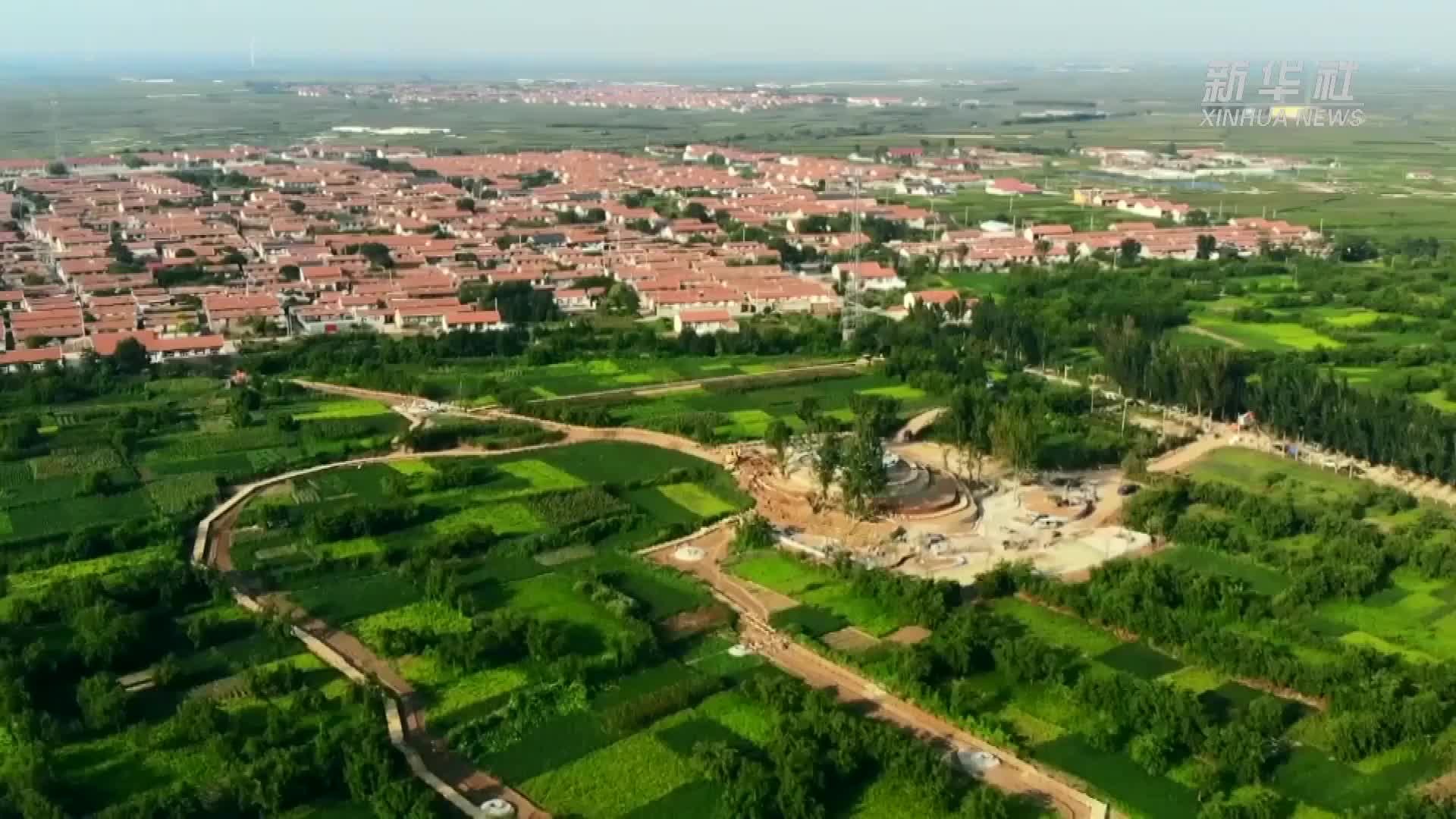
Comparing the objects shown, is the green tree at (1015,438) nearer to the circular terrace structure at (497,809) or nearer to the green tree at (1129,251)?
the circular terrace structure at (497,809)

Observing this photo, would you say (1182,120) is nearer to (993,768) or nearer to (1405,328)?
(1405,328)

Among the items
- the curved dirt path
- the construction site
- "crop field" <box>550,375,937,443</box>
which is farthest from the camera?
the curved dirt path

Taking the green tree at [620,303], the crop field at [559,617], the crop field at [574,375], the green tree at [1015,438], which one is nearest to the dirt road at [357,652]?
Result: the crop field at [559,617]

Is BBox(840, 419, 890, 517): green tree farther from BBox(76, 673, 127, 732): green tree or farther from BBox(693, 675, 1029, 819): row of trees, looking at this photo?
BBox(76, 673, 127, 732): green tree

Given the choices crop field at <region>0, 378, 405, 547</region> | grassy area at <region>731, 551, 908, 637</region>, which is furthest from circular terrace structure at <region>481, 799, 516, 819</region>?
crop field at <region>0, 378, 405, 547</region>

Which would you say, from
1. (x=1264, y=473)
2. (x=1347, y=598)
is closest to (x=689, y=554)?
(x=1347, y=598)

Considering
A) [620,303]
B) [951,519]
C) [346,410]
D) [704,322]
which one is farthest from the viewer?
[620,303]

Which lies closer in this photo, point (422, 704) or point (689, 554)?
point (422, 704)

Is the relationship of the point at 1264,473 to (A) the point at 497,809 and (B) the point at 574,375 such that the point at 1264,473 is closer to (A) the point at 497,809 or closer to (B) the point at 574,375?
(B) the point at 574,375
